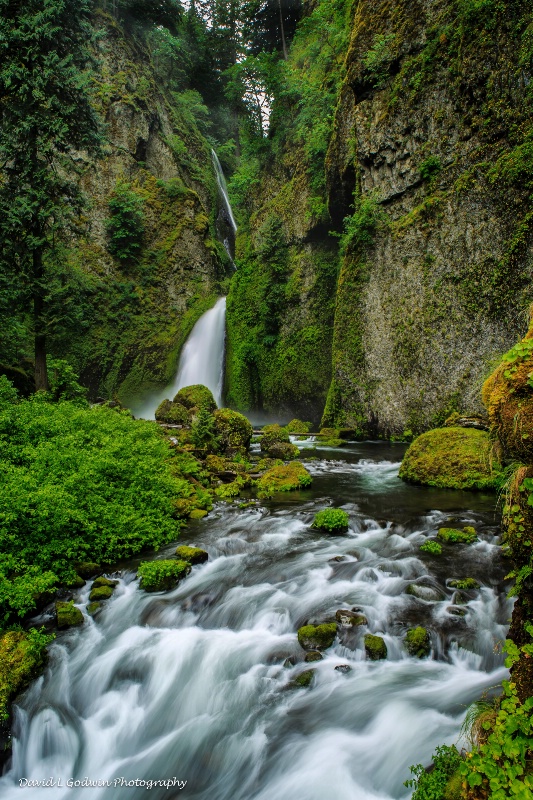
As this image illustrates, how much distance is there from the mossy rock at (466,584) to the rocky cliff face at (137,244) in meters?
24.0

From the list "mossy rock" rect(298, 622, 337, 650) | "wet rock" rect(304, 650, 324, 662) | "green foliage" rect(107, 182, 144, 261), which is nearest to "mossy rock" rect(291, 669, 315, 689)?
"wet rock" rect(304, 650, 324, 662)

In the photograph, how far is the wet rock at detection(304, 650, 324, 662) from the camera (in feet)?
15.8

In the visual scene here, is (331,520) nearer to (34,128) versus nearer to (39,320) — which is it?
(39,320)

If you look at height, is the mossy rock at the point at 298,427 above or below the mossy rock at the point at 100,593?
above

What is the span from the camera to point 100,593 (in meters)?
6.07

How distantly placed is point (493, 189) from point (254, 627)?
13.4m

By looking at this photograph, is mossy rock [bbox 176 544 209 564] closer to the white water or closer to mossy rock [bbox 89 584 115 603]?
mossy rock [bbox 89 584 115 603]

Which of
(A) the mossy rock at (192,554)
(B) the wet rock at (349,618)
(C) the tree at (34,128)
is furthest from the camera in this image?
(C) the tree at (34,128)

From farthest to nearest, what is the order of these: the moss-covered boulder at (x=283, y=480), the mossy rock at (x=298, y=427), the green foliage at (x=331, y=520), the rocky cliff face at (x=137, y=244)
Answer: the rocky cliff face at (x=137, y=244), the mossy rock at (x=298, y=427), the moss-covered boulder at (x=283, y=480), the green foliage at (x=331, y=520)

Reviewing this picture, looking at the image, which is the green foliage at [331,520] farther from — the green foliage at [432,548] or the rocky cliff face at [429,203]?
the rocky cliff face at [429,203]

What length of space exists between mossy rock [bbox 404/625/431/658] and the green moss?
157 inches

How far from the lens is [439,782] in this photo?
113 inches

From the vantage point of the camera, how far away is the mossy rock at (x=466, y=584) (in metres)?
5.66

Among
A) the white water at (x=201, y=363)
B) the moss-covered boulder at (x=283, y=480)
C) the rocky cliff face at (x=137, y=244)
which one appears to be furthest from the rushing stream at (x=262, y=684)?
the rocky cliff face at (x=137, y=244)
